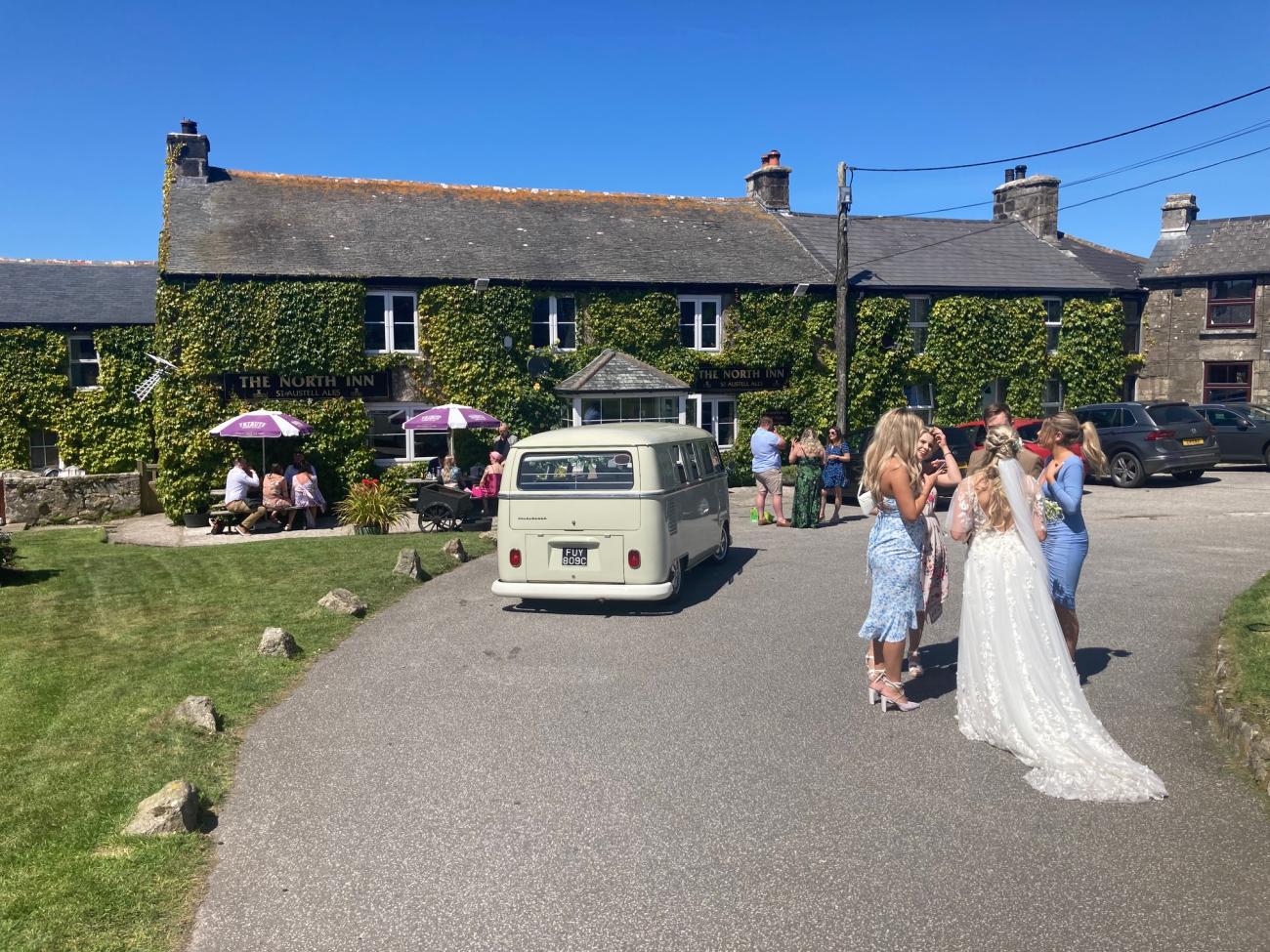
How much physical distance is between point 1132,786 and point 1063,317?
26.1 m

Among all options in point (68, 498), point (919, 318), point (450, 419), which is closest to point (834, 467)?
point (450, 419)

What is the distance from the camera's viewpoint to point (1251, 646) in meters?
7.81

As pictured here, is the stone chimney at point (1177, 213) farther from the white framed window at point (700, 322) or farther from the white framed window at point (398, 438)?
the white framed window at point (398, 438)

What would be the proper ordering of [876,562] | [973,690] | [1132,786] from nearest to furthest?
1. [1132,786]
2. [973,690]
3. [876,562]

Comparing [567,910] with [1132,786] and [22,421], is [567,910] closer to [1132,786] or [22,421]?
[1132,786]

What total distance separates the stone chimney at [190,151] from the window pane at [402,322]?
253 inches

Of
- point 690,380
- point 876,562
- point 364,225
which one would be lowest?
point 876,562

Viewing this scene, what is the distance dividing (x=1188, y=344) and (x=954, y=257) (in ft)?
25.8

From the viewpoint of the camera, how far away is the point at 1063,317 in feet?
94.3

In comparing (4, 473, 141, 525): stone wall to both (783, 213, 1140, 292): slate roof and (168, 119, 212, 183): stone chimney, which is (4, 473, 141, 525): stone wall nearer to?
(168, 119, 212, 183): stone chimney

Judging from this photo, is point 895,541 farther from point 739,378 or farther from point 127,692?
point 739,378

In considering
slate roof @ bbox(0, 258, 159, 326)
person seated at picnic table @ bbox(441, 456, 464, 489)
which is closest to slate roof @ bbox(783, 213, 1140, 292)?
person seated at picnic table @ bbox(441, 456, 464, 489)

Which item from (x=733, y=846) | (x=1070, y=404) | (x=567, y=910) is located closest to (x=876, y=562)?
(x=733, y=846)

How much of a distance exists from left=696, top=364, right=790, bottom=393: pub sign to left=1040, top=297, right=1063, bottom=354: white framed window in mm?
8666
